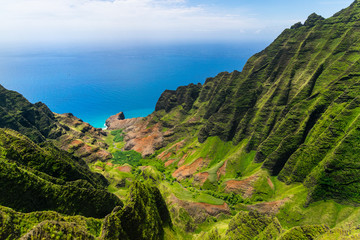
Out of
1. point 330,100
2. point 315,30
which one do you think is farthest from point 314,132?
point 315,30

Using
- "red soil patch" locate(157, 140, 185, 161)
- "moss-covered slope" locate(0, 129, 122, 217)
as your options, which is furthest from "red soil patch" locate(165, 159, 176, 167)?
"moss-covered slope" locate(0, 129, 122, 217)

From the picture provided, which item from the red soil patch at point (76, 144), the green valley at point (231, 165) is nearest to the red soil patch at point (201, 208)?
the green valley at point (231, 165)

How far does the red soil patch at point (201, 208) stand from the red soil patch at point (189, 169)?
26.6 m

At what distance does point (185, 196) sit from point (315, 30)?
98.2 meters

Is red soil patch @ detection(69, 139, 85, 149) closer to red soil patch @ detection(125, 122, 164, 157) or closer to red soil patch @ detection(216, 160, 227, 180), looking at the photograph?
red soil patch @ detection(125, 122, 164, 157)

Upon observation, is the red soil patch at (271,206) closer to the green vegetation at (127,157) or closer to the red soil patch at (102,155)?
the green vegetation at (127,157)

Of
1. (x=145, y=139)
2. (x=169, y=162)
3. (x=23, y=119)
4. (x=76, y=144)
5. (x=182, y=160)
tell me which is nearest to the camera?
(x=182, y=160)

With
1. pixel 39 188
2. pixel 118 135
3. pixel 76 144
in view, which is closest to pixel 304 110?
pixel 39 188

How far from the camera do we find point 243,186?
2697 inches

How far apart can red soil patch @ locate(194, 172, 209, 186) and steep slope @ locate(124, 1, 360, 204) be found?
22190mm

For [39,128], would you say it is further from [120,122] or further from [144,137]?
[120,122]

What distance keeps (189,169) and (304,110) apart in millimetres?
54107

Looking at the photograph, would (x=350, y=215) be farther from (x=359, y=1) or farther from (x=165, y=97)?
(x=165, y=97)

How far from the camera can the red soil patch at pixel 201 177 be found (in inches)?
3118
